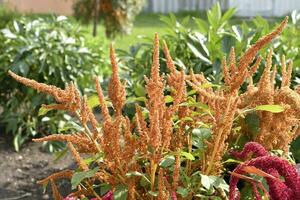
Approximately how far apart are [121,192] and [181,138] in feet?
0.79

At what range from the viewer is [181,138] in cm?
157

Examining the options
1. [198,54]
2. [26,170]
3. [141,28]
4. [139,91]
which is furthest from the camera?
[141,28]

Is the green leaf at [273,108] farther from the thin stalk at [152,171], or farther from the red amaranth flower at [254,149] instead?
the thin stalk at [152,171]

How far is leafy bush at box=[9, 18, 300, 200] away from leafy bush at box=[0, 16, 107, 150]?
3111 millimetres

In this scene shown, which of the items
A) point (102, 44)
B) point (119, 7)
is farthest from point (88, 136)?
point (119, 7)

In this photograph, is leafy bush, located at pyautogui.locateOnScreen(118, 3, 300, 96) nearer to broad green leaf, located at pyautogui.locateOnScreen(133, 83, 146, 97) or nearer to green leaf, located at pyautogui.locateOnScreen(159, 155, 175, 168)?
broad green leaf, located at pyautogui.locateOnScreen(133, 83, 146, 97)

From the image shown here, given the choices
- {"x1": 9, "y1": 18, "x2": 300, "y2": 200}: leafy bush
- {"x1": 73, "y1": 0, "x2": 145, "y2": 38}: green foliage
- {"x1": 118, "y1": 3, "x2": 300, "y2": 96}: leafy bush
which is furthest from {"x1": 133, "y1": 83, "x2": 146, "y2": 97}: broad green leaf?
{"x1": 73, "y1": 0, "x2": 145, "y2": 38}: green foliage

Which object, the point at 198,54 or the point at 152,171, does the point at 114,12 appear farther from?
the point at 152,171

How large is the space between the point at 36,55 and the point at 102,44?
96 centimetres

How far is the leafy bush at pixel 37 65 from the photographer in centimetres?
465

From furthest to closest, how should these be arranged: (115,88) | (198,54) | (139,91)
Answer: (198,54), (139,91), (115,88)

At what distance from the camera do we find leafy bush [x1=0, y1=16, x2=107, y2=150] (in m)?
4.65

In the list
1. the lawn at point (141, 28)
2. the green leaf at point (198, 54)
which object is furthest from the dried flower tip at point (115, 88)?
the lawn at point (141, 28)

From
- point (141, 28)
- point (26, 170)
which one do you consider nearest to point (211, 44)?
point (26, 170)
